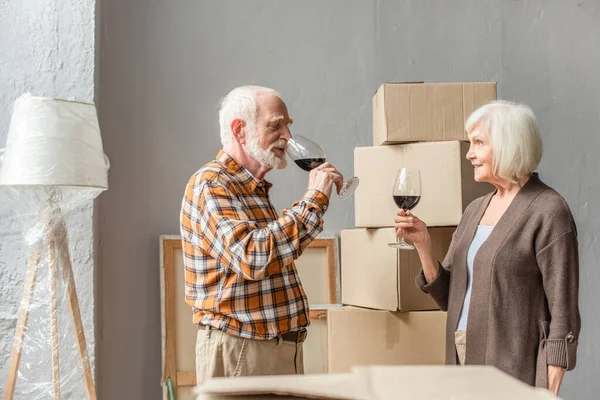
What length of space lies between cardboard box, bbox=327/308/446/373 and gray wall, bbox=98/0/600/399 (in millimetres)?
736

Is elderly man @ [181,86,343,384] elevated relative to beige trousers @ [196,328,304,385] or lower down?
elevated

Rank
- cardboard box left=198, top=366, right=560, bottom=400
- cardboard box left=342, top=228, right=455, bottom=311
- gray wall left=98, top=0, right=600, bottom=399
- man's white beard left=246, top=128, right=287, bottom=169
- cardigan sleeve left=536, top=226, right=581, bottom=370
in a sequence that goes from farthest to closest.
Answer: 1. gray wall left=98, top=0, right=600, bottom=399
2. cardboard box left=342, top=228, right=455, bottom=311
3. man's white beard left=246, top=128, right=287, bottom=169
4. cardigan sleeve left=536, top=226, right=581, bottom=370
5. cardboard box left=198, top=366, right=560, bottom=400

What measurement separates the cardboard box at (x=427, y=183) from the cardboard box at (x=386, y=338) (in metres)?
0.31

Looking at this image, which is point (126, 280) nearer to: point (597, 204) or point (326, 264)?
point (326, 264)

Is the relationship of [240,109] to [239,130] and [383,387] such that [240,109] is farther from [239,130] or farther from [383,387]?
[383,387]

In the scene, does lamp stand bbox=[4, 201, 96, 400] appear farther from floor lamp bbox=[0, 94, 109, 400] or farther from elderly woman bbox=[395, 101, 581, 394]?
elderly woman bbox=[395, 101, 581, 394]

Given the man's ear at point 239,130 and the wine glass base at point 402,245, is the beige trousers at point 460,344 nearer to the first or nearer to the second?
the wine glass base at point 402,245

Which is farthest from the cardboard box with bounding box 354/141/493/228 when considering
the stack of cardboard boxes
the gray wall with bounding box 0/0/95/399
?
the gray wall with bounding box 0/0/95/399

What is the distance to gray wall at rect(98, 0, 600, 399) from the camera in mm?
2879

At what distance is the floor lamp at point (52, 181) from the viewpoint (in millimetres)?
2041

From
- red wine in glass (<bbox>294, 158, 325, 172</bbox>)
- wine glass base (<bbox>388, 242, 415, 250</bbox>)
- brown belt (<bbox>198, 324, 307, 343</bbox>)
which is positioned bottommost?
brown belt (<bbox>198, 324, 307, 343</bbox>)

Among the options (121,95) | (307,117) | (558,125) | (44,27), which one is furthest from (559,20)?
(44,27)

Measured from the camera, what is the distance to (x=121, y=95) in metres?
2.91

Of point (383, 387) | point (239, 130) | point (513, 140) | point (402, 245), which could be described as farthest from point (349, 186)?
point (383, 387)
